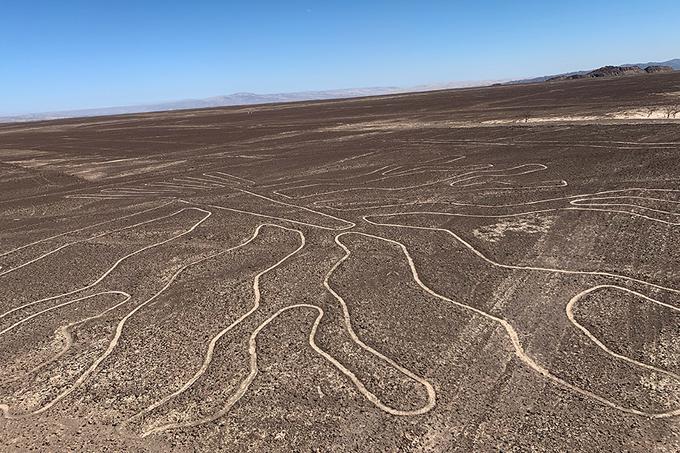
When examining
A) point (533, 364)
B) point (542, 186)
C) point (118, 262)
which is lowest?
point (533, 364)

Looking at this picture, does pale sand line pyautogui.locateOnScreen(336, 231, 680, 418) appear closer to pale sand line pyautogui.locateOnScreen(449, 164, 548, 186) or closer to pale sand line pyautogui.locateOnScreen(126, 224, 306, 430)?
pale sand line pyautogui.locateOnScreen(126, 224, 306, 430)

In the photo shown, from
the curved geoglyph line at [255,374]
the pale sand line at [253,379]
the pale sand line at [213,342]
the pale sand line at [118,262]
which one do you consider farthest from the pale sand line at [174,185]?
the pale sand line at [253,379]

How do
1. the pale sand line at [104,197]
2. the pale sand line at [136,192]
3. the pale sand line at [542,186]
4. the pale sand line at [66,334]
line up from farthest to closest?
the pale sand line at [136,192], the pale sand line at [104,197], the pale sand line at [542,186], the pale sand line at [66,334]

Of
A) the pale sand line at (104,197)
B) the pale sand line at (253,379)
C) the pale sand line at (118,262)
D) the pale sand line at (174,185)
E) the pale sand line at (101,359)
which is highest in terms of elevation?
the pale sand line at (174,185)

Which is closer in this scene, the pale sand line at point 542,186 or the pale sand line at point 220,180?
the pale sand line at point 542,186

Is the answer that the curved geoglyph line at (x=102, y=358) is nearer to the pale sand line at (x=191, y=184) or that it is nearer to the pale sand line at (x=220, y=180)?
the pale sand line at (x=191, y=184)

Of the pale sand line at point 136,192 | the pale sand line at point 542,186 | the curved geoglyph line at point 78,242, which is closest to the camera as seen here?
the curved geoglyph line at point 78,242

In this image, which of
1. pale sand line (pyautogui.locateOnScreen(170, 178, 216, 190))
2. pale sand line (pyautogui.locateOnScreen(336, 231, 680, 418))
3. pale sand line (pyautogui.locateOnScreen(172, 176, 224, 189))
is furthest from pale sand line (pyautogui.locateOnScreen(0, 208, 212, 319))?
pale sand line (pyautogui.locateOnScreen(336, 231, 680, 418))

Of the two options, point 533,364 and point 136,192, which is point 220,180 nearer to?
point 136,192

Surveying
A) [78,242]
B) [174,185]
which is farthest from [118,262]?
[174,185]

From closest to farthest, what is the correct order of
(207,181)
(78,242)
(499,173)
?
(78,242), (499,173), (207,181)
